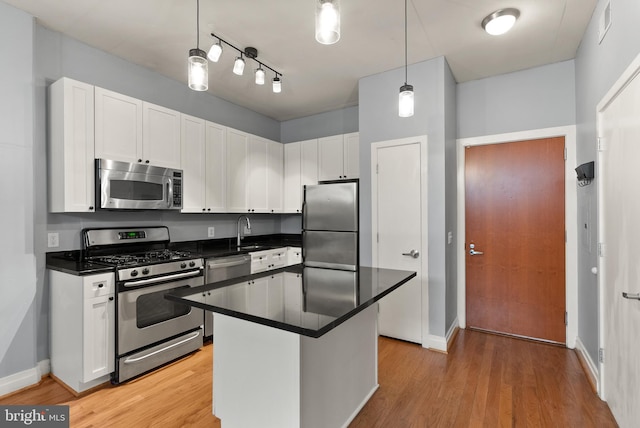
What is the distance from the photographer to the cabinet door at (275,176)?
4.48m

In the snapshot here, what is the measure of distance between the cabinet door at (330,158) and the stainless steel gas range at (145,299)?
2052 millimetres

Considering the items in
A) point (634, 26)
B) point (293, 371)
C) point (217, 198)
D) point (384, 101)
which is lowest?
point (293, 371)

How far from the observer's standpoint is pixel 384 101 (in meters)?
3.41

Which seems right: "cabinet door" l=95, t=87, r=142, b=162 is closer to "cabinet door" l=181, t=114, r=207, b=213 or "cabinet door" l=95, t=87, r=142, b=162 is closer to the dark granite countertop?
"cabinet door" l=181, t=114, r=207, b=213

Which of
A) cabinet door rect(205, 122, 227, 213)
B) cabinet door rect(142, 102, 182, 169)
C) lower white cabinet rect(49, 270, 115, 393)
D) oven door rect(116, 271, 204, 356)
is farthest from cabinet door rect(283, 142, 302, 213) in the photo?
lower white cabinet rect(49, 270, 115, 393)

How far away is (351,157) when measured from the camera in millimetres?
4180

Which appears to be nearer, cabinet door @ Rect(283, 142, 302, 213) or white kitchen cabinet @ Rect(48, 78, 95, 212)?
white kitchen cabinet @ Rect(48, 78, 95, 212)

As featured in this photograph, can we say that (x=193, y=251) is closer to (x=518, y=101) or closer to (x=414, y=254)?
(x=414, y=254)

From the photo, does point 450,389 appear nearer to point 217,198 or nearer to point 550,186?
point 550,186

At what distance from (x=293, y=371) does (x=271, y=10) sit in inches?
95.8

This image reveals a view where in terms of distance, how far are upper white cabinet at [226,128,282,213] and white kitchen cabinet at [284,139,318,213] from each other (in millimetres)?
105

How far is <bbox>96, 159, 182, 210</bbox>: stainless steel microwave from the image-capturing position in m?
2.68

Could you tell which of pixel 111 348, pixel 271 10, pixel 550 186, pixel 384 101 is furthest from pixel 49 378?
pixel 550 186

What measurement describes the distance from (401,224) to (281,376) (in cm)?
213
